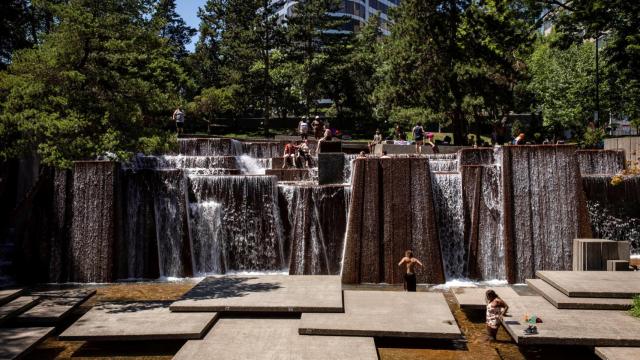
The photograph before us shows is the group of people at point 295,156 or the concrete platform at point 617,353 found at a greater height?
the group of people at point 295,156

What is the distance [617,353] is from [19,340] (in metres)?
11.1

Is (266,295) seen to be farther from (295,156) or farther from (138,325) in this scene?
(295,156)

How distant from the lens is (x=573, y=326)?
11523mm

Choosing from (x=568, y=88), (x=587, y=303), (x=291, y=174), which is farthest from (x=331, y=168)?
(x=568, y=88)

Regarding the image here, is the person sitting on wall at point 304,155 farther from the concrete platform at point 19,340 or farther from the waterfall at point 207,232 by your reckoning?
the concrete platform at point 19,340

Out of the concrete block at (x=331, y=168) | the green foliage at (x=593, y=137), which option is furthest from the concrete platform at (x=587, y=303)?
the green foliage at (x=593, y=137)

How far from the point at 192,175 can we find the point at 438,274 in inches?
372

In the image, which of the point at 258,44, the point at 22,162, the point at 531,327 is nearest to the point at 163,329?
the point at 531,327

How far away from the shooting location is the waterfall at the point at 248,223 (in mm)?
19984

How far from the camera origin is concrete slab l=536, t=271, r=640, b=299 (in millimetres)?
12953

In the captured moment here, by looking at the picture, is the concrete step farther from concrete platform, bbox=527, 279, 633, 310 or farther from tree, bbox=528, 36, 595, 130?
tree, bbox=528, 36, 595, 130

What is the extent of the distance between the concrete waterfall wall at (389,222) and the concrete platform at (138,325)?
661 centimetres

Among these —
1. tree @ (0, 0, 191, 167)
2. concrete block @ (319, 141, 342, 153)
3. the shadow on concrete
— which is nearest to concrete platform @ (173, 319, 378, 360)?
the shadow on concrete

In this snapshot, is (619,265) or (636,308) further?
(619,265)
